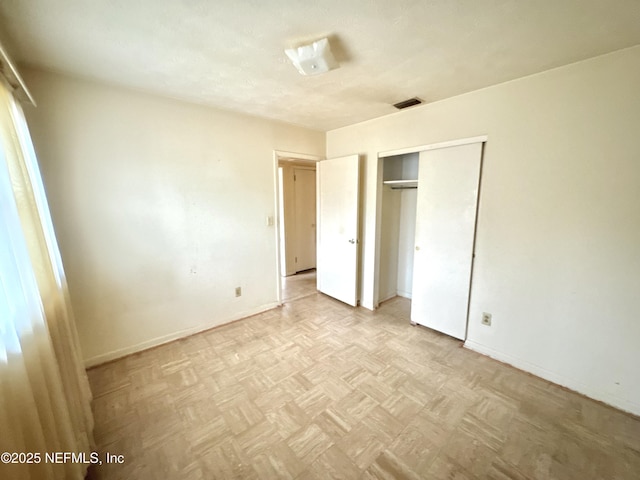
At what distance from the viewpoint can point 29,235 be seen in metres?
1.21

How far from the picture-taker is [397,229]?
3660 millimetres

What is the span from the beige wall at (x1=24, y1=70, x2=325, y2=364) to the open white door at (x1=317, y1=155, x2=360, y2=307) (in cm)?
80

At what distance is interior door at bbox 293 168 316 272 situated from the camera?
4.86m

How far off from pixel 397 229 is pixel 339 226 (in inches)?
35.8

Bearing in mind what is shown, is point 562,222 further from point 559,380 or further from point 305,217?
point 305,217

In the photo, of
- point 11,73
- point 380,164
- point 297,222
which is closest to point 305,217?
point 297,222

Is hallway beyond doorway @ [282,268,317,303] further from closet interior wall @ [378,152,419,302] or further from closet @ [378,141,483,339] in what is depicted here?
closet @ [378,141,483,339]

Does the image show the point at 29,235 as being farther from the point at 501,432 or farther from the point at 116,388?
the point at 501,432

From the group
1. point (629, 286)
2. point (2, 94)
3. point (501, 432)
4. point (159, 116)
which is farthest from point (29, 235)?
point (629, 286)

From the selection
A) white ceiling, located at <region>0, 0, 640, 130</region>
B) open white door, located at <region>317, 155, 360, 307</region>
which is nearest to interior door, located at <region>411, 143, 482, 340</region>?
white ceiling, located at <region>0, 0, 640, 130</region>

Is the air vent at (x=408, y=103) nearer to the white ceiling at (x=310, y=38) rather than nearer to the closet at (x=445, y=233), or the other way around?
the white ceiling at (x=310, y=38)

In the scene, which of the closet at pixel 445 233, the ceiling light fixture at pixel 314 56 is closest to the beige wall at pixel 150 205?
the ceiling light fixture at pixel 314 56

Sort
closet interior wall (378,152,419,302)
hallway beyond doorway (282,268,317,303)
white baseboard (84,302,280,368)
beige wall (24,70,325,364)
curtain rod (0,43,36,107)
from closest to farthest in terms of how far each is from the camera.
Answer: curtain rod (0,43,36,107), beige wall (24,70,325,364), white baseboard (84,302,280,368), closet interior wall (378,152,419,302), hallway beyond doorway (282,268,317,303)

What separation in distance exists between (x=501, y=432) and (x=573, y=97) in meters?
2.36
